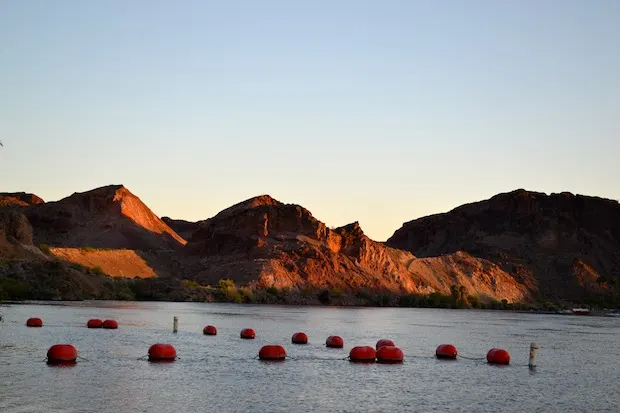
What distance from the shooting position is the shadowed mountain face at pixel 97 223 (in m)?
178

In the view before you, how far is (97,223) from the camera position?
185750 mm

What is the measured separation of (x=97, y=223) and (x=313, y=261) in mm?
56647

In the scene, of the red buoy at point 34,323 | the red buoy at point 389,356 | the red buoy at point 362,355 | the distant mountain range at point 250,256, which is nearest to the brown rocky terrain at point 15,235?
the distant mountain range at point 250,256

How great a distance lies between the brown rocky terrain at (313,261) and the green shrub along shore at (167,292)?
247cm

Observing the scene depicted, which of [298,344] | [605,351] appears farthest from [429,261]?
[298,344]

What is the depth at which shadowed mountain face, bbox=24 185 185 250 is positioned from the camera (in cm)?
17775

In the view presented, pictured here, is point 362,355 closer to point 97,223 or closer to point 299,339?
point 299,339

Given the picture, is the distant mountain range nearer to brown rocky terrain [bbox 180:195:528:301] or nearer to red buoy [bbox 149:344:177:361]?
brown rocky terrain [bbox 180:195:528:301]

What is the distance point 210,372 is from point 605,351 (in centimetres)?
3619

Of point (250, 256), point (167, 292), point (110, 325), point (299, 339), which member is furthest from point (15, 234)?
point (299, 339)

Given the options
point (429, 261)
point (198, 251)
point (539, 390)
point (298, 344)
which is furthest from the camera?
point (429, 261)

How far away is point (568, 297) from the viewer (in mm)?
196625

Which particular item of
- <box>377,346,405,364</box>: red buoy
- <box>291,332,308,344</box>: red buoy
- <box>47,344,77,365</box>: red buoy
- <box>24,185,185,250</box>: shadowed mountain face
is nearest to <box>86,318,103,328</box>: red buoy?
<box>291,332,308,344</box>: red buoy

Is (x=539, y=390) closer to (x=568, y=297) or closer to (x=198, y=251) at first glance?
(x=198, y=251)
